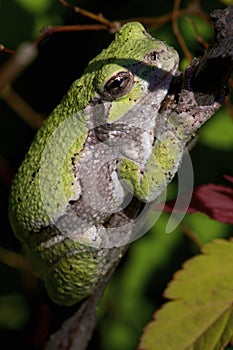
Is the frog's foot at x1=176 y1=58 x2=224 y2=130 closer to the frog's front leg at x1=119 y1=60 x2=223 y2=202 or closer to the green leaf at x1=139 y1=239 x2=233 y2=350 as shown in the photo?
the frog's front leg at x1=119 y1=60 x2=223 y2=202

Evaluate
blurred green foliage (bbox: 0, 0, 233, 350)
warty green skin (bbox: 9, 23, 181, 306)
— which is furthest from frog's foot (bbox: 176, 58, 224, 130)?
blurred green foliage (bbox: 0, 0, 233, 350)

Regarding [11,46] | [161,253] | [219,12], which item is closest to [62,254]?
[161,253]

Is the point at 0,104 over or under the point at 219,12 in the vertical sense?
under

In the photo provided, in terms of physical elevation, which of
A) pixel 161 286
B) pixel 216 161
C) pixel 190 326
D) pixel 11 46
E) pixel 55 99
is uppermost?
pixel 11 46

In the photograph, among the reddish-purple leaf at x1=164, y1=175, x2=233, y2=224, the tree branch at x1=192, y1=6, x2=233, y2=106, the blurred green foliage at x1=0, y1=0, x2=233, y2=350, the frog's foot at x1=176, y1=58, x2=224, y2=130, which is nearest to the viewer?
the tree branch at x1=192, y1=6, x2=233, y2=106

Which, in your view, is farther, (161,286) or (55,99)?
(55,99)

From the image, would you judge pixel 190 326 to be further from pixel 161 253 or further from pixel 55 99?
pixel 55 99

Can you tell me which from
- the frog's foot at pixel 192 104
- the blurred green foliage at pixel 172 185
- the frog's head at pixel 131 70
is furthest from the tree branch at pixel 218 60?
the blurred green foliage at pixel 172 185
